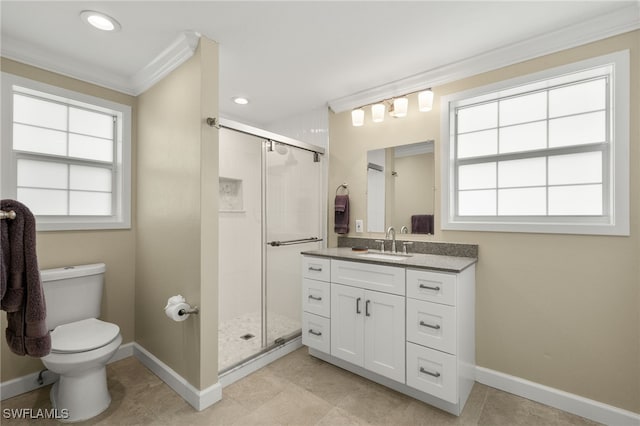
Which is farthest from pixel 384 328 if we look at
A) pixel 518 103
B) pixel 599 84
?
pixel 599 84

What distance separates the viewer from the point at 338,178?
2963 mm

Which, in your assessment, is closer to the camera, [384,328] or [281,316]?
[384,328]

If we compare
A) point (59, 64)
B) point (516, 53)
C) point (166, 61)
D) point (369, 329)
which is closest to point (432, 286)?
point (369, 329)

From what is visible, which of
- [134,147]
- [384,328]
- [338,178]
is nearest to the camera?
[384,328]

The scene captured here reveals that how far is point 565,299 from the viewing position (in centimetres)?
186

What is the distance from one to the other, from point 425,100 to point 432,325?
1639mm

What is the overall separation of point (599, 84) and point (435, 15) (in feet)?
3.78

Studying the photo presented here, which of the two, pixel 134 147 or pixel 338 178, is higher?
pixel 134 147

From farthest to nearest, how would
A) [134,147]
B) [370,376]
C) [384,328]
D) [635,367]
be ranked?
[134,147] → [370,376] → [384,328] → [635,367]

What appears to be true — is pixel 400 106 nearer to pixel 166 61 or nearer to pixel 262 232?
pixel 262 232

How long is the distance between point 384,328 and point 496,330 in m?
0.82

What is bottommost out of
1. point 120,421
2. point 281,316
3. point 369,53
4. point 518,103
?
point 120,421

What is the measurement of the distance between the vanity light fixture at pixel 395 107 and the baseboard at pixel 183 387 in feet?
7.76

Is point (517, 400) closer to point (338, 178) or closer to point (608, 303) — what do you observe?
point (608, 303)
